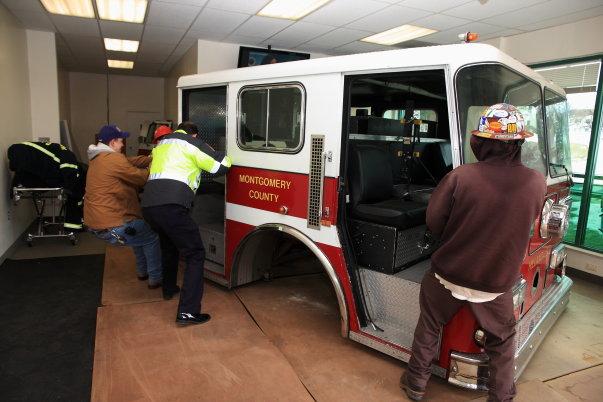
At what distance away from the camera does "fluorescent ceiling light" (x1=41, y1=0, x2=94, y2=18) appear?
A: 5297 millimetres

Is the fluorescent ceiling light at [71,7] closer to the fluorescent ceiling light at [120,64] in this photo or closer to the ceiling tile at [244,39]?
the ceiling tile at [244,39]

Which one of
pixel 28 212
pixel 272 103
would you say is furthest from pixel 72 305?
pixel 28 212

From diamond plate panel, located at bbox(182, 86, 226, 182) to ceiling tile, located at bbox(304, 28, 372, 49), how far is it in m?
3.12

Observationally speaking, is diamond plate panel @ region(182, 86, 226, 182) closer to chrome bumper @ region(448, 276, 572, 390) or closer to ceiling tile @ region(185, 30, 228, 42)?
Result: chrome bumper @ region(448, 276, 572, 390)

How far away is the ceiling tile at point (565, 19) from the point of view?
4.86 m

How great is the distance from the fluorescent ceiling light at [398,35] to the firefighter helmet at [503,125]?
4506 mm

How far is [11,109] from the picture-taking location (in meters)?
5.47

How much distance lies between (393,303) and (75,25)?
6527 mm

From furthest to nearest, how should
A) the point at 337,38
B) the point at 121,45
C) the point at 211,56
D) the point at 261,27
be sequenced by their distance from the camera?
the point at 121,45
the point at 211,56
the point at 337,38
the point at 261,27

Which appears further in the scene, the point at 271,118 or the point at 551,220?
the point at 271,118

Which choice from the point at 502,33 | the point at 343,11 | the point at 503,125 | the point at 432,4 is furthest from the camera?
the point at 502,33

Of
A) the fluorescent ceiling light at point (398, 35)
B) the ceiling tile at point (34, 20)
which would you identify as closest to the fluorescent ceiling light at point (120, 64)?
Result: the ceiling tile at point (34, 20)

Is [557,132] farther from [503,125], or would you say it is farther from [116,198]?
[116,198]

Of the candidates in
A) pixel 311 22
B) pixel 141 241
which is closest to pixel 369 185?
pixel 141 241
